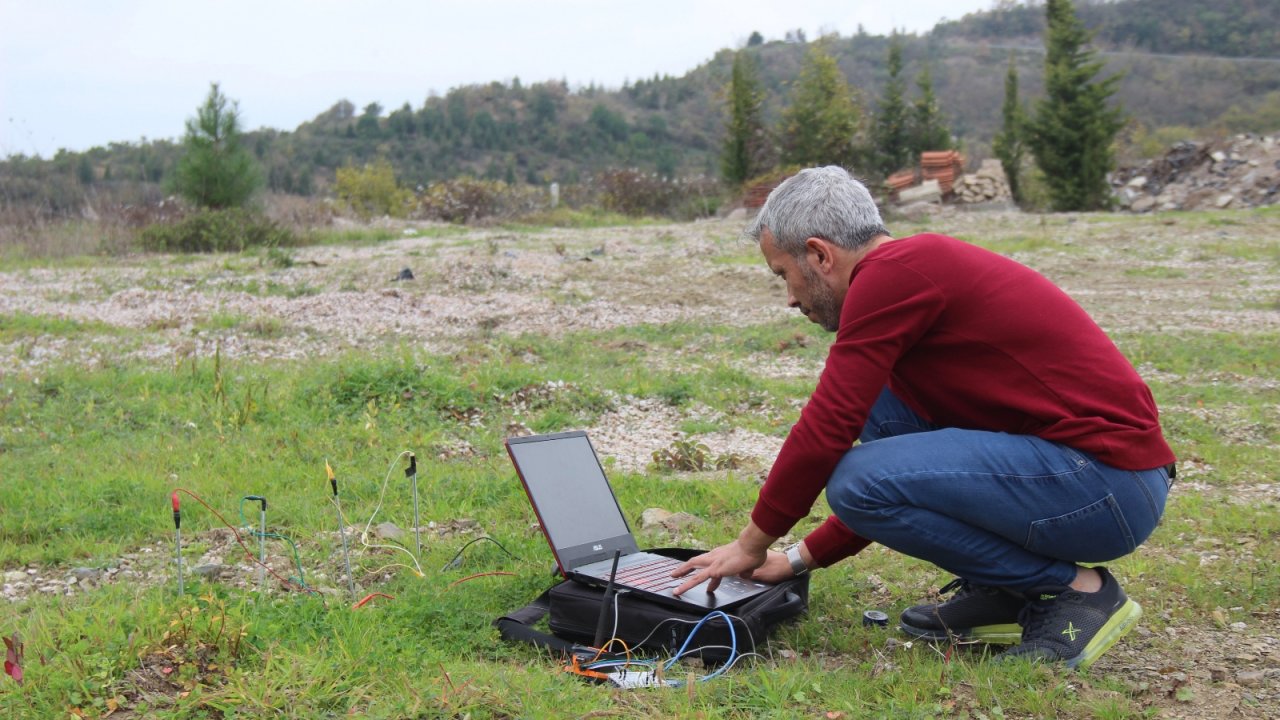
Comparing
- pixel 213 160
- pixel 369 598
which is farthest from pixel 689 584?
pixel 213 160

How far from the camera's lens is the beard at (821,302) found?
2.68m

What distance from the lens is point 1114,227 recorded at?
1557 centimetres

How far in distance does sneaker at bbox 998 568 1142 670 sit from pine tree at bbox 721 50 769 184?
25.4 meters

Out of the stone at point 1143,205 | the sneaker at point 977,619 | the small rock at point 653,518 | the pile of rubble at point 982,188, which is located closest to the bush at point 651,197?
the pile of rubble at point 982,188

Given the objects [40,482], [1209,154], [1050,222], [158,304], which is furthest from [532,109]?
[40,482]

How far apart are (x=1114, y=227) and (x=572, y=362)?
11630 mm

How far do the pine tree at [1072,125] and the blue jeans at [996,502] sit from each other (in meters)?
22.3

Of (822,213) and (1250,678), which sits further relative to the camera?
(822,213)

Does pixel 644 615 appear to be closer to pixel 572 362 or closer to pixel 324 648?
pixel 324 648

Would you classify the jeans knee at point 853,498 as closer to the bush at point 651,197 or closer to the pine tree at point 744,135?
the bush at point 651,197

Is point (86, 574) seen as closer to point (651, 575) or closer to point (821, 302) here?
point (651, 575)

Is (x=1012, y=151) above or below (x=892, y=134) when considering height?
below

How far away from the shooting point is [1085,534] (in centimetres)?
248

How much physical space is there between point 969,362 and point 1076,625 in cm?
72
